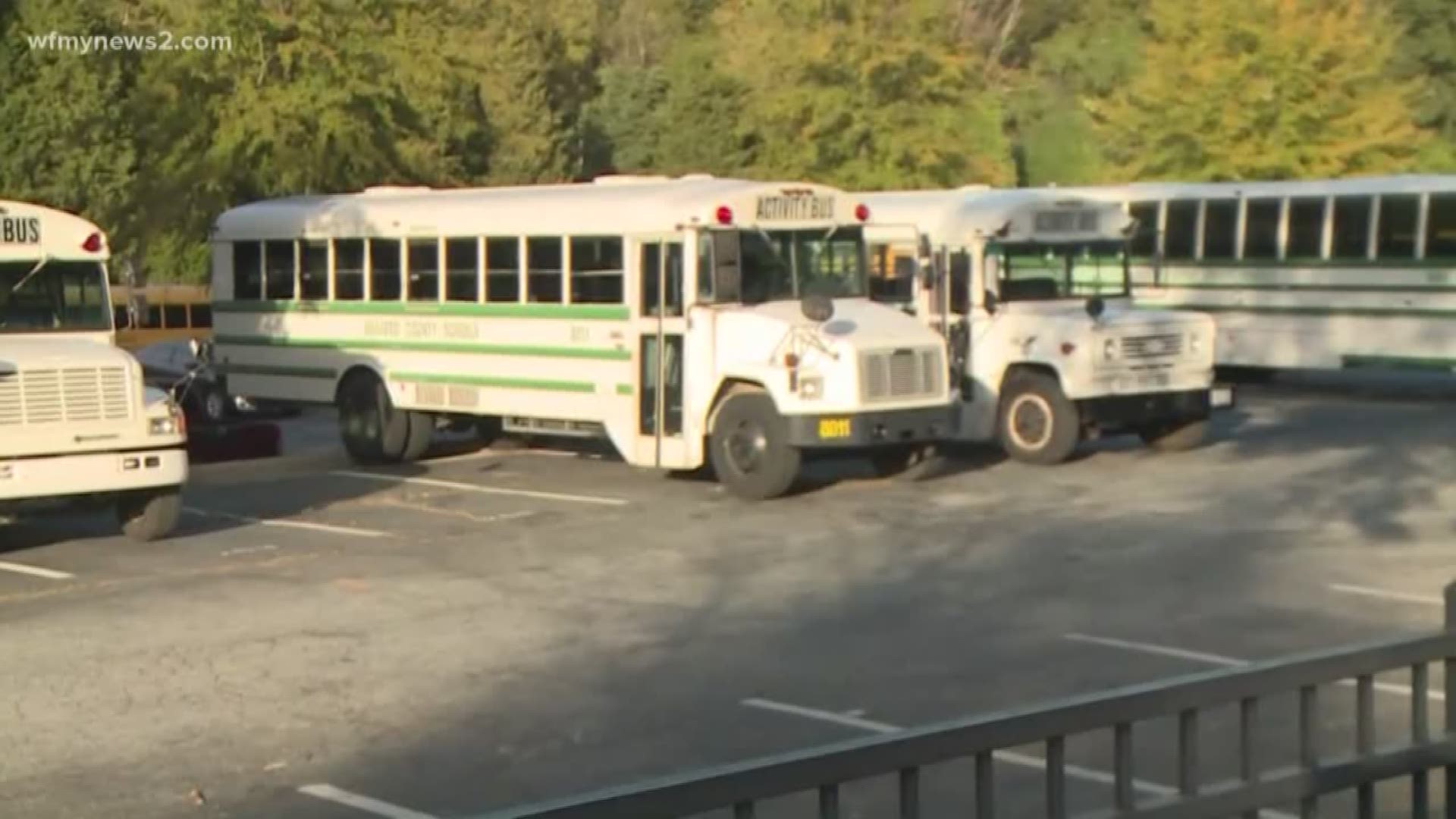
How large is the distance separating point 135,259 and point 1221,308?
18530 millimetres

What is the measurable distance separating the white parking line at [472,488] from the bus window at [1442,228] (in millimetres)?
13268

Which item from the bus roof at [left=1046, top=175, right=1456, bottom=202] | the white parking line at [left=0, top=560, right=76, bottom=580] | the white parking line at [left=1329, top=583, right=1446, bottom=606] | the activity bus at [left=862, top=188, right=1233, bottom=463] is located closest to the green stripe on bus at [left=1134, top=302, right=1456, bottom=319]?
the bus roof at [left=1046, top=175, right=1456, bottom=202]

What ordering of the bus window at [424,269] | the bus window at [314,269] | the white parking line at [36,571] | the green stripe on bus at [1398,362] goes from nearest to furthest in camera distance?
the white parking line at [36,571] < the bus window at [424,269] < the bus window at [314,269] < the green stripe on bus at [1398,362]

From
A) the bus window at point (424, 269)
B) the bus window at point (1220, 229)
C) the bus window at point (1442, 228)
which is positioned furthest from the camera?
the bus window at point (1220, 229)

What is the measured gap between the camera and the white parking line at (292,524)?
1666 centimetres

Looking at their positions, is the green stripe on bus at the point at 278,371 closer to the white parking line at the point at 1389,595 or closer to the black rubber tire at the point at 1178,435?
the black rubber tire at the point at 1178,435

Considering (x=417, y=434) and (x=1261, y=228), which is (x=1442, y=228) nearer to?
(x=1261, y=228)

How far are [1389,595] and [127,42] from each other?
2438cm

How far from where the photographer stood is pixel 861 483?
1928cm

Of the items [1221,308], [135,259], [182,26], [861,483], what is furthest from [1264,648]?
[135,259]

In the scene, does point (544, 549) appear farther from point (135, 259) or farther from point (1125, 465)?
point (135, 259)

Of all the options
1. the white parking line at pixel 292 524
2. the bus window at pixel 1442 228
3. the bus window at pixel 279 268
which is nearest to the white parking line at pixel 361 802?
the white parking line at pixel 292 524

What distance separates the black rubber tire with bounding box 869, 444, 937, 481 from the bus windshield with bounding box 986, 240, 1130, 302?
1.90 metres

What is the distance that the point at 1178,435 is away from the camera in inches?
838
